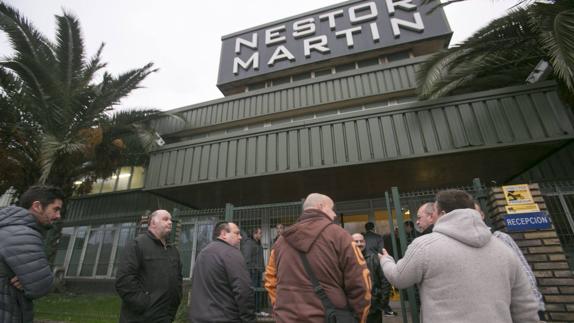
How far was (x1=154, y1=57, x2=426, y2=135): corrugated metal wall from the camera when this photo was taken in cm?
938

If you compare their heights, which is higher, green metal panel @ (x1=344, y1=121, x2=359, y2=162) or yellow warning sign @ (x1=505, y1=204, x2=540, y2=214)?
green metal panel @ (x1=344, y1=121, x2=359, y2=162)

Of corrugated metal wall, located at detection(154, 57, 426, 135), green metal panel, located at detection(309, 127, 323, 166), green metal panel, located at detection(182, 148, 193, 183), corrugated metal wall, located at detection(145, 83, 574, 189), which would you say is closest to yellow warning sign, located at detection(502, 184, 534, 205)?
corrugated metal wall, located at detection(145, 83, 574, 189)

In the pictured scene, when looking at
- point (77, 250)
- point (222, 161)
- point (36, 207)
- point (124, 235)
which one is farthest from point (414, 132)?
point (77, 250)

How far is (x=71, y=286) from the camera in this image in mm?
11305

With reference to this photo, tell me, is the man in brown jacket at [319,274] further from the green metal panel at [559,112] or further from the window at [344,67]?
the window at [344,67]

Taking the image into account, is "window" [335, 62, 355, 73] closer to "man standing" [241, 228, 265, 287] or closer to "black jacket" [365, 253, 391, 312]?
"man standing" [241, 228, 265, 287]

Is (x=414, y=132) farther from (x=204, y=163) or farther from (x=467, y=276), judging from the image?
(x=204, y=163)

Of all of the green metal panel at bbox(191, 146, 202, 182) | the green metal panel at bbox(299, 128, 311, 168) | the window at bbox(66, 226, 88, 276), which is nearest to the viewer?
the green metal panel at bbox(299, 128, 311, 168)

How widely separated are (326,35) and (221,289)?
12.5 m

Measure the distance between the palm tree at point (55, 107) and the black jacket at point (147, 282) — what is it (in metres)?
6.43

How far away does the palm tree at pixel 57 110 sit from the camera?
8.17m

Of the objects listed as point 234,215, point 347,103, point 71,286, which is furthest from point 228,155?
point 71,286

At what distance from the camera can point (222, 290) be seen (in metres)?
2.57

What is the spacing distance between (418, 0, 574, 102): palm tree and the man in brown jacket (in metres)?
5.71
